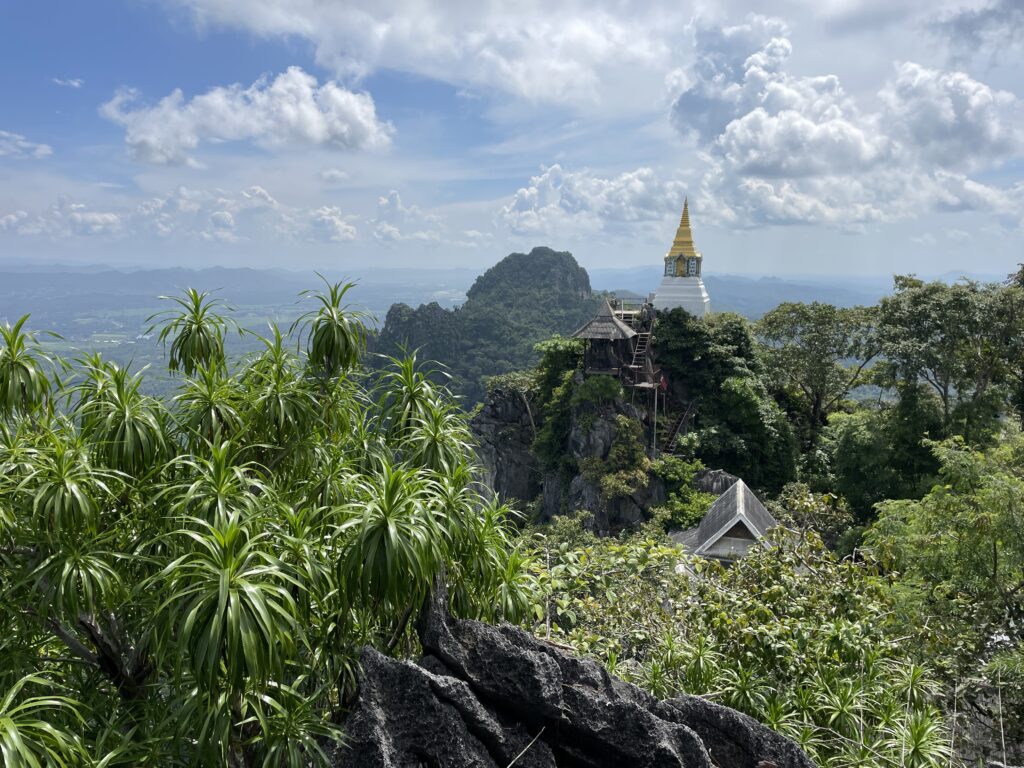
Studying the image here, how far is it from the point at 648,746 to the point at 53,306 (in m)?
139

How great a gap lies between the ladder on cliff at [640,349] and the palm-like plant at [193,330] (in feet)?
70.5

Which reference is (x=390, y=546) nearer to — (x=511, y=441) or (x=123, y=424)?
(x=123, y=424)

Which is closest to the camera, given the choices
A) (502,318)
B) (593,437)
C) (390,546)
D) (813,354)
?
(390,546)

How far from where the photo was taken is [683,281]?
3170cm

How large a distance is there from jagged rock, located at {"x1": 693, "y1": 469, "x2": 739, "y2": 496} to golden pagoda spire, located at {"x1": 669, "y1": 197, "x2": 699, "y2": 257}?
14.2 meters

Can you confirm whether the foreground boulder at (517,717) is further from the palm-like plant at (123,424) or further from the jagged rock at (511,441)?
the jagged rock at (511,441)

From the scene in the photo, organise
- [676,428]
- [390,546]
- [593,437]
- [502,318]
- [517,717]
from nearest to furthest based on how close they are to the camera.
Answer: [390,546] < [517,717] < [593,437] < [676,428] < [502,318]

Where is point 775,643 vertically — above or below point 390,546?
below

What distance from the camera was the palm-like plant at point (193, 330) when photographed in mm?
4191

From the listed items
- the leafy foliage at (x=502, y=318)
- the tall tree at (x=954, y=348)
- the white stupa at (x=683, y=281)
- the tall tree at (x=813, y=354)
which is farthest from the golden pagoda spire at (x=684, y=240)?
the leafy foliage at (x=502, y=318)

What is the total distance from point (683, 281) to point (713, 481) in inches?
511

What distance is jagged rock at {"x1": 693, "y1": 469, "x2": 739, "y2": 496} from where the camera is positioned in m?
21.4

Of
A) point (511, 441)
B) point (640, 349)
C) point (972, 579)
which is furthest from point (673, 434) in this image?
point (972, 579)

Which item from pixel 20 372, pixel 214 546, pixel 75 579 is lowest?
pixel 75 579
